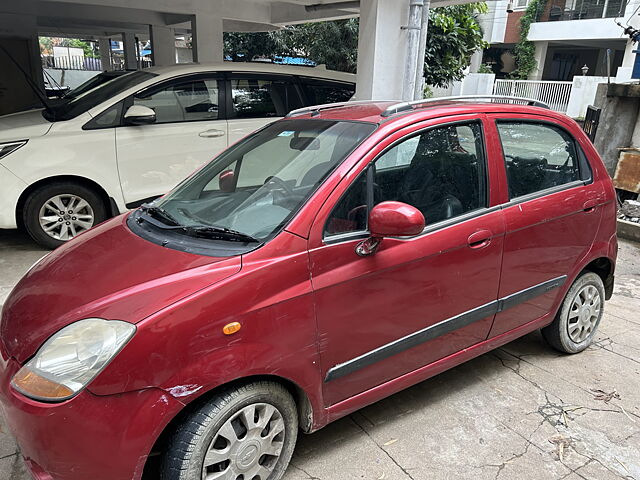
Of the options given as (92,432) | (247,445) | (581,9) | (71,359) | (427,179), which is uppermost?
(581,9)

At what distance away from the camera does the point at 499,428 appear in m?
2.87

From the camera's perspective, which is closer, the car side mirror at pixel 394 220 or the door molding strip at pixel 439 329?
the car side mirror at pixel 394 220

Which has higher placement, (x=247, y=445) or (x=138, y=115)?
(x=138, y=115)

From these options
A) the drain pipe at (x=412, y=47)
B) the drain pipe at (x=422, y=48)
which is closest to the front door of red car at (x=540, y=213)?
the drain pipe at (x=412, y=47)

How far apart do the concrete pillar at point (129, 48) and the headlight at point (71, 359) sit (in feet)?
58.5

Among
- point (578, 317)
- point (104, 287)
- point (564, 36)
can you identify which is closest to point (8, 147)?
point (104, 287)

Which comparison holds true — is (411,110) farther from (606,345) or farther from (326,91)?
(326,91)

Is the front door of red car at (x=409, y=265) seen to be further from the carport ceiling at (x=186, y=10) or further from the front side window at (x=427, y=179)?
the carport ceiling at (x=186, y=10)

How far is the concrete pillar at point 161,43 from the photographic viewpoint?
13.4 meters

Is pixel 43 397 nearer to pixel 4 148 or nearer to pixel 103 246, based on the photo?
pixel 103 246

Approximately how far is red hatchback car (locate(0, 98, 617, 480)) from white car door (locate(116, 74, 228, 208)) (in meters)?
2.64

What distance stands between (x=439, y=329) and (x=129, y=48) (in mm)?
18556

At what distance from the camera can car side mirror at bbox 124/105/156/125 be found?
5324 mm

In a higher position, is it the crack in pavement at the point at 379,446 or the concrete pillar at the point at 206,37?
the concrete pillar at the point at 206,37
